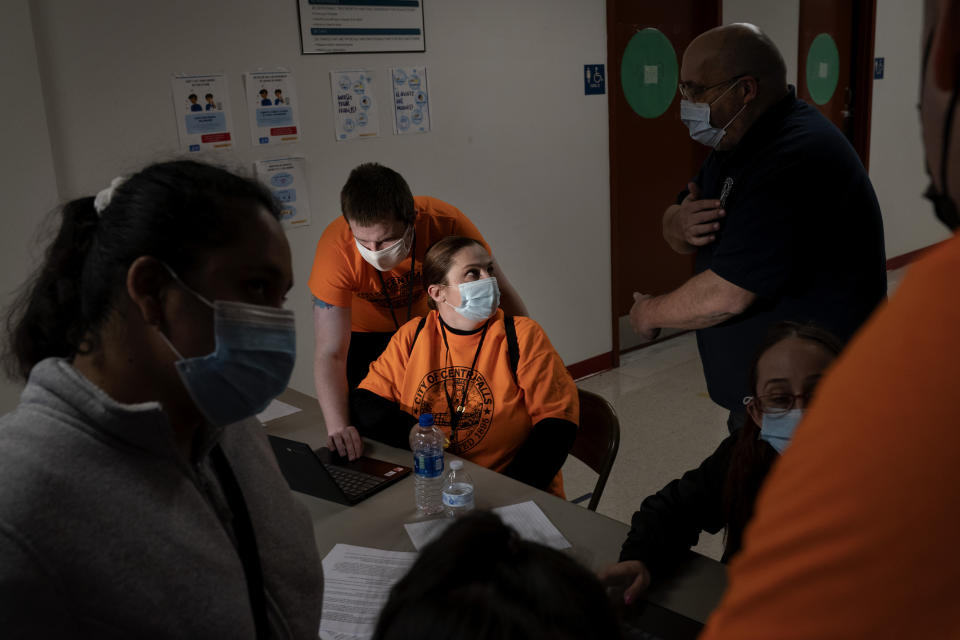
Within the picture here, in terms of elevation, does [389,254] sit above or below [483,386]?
above

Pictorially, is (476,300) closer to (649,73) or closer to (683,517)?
(683,517)

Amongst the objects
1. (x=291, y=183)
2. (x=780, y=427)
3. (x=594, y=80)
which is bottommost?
(x=780, y=427)

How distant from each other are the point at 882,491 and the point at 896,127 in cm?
747

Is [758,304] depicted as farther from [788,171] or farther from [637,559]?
[637,559]

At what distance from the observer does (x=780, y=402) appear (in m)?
1.53

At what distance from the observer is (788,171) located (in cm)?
188

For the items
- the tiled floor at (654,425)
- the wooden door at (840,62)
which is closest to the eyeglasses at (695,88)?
the tiled floor at (654,425)

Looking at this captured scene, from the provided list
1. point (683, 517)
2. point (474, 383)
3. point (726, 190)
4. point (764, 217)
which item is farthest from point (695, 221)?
point (683, 517)

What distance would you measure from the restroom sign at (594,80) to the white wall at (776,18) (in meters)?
1.14

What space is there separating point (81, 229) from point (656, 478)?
284cm

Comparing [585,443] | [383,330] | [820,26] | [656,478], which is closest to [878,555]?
[585,443]

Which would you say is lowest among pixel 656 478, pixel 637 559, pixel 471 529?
pixel 656 478

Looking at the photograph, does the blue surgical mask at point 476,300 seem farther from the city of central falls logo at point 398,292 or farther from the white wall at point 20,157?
the white wall at point 20,157

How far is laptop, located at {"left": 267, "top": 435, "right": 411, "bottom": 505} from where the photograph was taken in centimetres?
179
